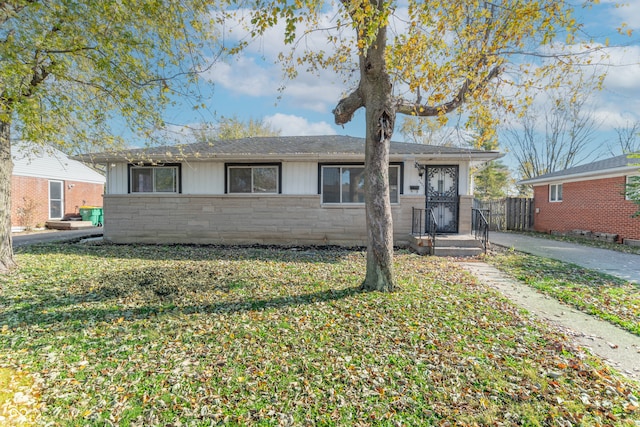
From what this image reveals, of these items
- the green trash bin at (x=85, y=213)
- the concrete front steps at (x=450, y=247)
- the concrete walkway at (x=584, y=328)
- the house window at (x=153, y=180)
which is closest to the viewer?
the concrete walkway at (x=584, y=328)

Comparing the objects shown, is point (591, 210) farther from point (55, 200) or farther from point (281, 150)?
point (55, 200)

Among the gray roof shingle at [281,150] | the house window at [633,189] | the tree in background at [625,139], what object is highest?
the tree in background at [625,139]

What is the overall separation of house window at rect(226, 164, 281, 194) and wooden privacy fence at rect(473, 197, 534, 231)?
37.3 feet

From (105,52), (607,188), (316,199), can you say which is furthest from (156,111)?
(607,188)

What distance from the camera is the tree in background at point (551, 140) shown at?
24453 mm

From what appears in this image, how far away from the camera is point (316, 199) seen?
9.84 metres

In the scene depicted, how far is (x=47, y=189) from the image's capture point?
16.2 metres

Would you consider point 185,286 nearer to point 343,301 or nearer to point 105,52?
point 343,301

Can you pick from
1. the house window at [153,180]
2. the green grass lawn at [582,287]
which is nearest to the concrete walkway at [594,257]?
the green grass lawn at [582,287]

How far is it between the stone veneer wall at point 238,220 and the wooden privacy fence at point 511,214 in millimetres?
9590

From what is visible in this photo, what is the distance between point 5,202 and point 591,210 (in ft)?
60.7

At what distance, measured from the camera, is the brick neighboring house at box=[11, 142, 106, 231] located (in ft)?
48.2

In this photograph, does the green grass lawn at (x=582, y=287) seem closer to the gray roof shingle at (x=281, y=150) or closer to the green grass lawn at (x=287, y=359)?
the green grass lawn at (x=287, y=359)

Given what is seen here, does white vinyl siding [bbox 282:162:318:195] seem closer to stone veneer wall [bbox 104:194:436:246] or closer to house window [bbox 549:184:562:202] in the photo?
stone veneer wall [bbox 104:194:436:246]
